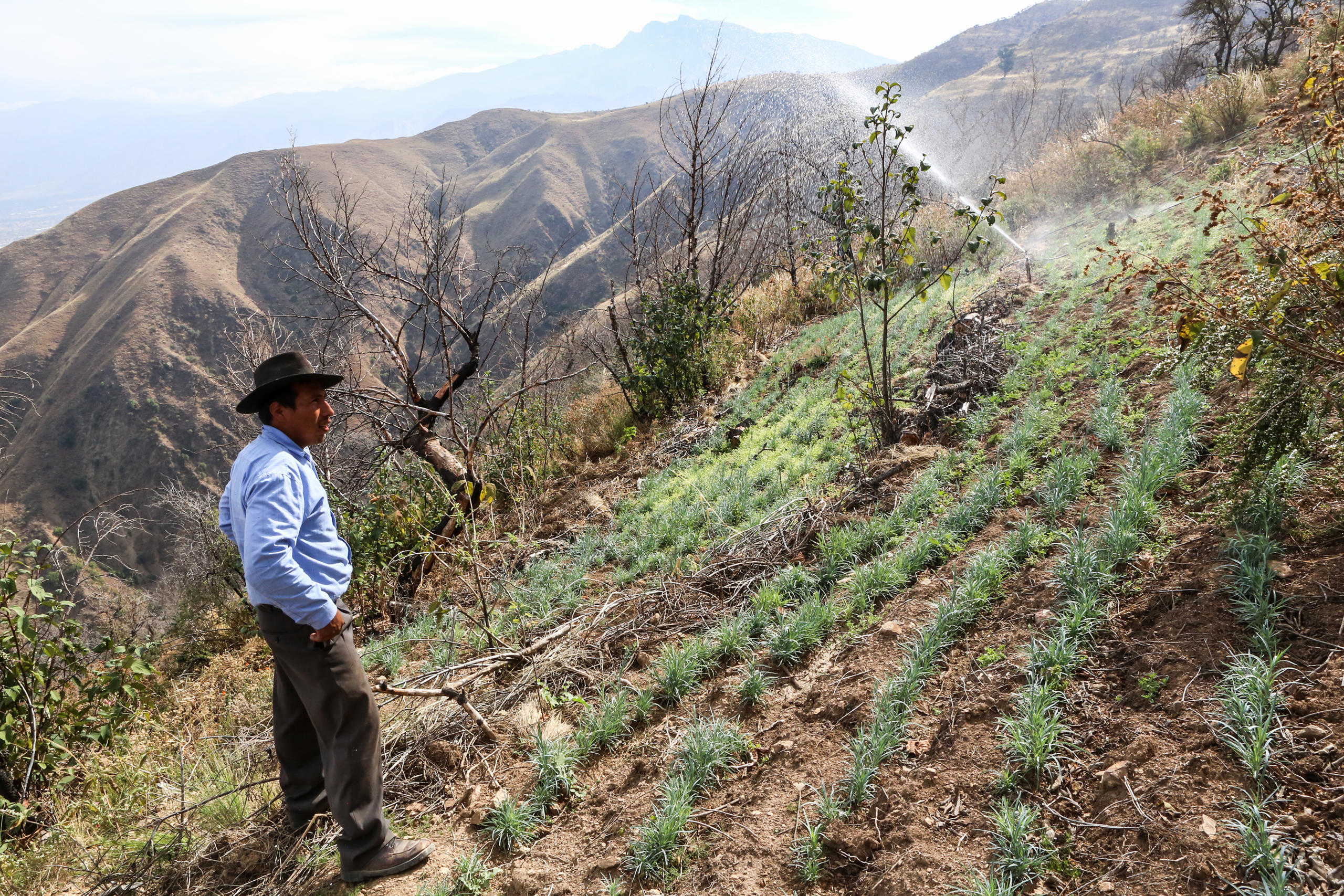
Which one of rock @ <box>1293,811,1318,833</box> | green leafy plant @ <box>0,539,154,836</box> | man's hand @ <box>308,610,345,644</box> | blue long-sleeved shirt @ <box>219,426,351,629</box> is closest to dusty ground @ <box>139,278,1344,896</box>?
rock @ <box>1293,811,1318,833</box>

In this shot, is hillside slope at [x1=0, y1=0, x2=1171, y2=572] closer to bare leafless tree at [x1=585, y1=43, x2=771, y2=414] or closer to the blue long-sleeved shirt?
bare leafless tree at [x1=585, y1=43, x2=771, y2=414]

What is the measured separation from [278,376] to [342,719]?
4.92 feet

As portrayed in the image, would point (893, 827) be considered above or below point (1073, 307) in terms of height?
below

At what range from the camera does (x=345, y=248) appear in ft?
25.1

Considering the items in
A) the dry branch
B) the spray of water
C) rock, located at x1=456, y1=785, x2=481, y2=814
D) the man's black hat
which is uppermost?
the spray of water

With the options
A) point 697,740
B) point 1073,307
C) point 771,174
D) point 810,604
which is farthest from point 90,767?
point 771,174

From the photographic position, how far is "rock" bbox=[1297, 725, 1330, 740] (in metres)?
2.00

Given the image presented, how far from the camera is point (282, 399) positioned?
291 centimetres

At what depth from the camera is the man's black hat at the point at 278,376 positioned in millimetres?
2869

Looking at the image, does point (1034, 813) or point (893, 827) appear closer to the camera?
point (1034, 813)

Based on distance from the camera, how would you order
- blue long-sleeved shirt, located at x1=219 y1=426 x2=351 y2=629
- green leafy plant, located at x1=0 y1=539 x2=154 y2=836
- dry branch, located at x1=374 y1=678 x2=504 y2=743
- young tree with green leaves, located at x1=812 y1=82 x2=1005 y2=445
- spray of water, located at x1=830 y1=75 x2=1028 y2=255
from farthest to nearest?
spray of water, located at x1=830 y1=75 x2=1028 y2=255, young tree with green leaves, located at x1=812 y1=82 x2=1005 y2=445, green leafy plant, located at x1=0 y1=539 x2=154 y2=836, dry branch, located at x1=374 y1=678 x2=504 y2=743, blue long-sleeved shirt, located at x1=219 y1=426 x2=351 y2=629

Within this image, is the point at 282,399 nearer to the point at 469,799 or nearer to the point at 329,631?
the point at 329,631

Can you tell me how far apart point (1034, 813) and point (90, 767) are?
5.44 metres

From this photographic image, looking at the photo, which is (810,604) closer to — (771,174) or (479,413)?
(479,413)
